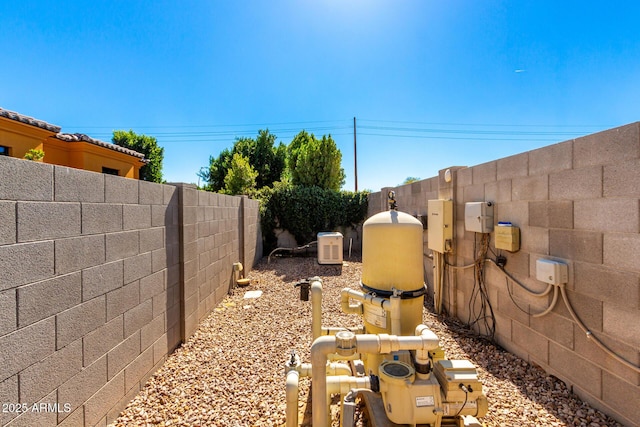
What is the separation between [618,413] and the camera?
1.77 metres

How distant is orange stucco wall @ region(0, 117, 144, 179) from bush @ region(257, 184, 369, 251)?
5.01 metres

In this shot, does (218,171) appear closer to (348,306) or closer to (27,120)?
(27,120)

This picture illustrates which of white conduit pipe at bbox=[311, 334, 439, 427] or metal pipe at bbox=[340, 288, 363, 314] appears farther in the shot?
metal pipe at bbox=[340, 288, 363, 314]

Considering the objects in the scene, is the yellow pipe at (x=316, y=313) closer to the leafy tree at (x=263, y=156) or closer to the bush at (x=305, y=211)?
the bush at (x=305, y=211)

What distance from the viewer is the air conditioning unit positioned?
24.0 feet

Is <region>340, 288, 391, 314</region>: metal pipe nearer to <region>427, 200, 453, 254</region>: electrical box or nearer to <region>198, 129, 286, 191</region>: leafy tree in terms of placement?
<region>427, 200, 453, 254</region>: electrical box

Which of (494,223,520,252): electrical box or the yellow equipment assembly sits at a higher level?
(494,223,520,252): electrical box

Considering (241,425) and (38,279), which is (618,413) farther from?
(38,279)

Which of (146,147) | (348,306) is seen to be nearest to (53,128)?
(348,306)

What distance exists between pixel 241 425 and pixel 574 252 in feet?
9.23

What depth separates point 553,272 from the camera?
2.17 m

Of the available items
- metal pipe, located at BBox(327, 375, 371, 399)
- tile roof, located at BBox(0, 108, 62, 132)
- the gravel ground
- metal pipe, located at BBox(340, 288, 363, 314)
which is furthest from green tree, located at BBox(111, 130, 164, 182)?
metal pipe, located at BBox(327, 375, 371, 399)

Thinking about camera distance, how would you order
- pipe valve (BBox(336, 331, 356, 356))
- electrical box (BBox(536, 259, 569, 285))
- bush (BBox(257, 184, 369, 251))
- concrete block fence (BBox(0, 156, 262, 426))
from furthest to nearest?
Answer: bush (BBox(257, 184, 369, 251)), electrical box (BBox(536, 259, 569, 285)), pipe valve (BBox(336, 331, 356, 356)), concrete block fence (BBox(0, 156, 262, 426))

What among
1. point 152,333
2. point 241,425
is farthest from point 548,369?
point 152,333
